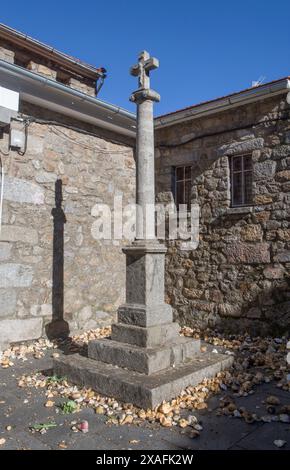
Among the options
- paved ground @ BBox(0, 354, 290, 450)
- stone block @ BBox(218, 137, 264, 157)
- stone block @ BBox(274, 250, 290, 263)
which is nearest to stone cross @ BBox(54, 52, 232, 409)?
paved ground @ BBox(0, 354, 290, 450)

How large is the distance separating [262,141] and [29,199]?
333 centimetres

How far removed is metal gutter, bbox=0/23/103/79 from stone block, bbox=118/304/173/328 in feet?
21.7

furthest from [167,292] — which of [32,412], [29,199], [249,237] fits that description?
[32,412]

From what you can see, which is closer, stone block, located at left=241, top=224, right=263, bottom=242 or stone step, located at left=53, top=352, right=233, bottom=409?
stone step, located at left=53, top=352, right=233, bottom=409

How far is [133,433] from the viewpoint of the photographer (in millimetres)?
2617

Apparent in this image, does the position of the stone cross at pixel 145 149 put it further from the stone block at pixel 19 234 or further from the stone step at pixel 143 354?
the stone block at pixel 19 234

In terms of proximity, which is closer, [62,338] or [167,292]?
[62,338]

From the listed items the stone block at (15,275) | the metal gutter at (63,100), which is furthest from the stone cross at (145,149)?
the stone block at (15,275)

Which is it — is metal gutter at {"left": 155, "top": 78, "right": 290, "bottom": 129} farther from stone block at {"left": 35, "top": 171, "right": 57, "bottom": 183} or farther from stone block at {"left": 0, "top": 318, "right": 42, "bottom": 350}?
stone block at {"left": 0, "top": 318, "right": 42, "bottom": 350}

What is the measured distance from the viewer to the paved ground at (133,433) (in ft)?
8.05

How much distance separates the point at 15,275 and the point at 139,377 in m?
2.43

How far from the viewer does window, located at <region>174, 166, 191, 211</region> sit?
623 cm
